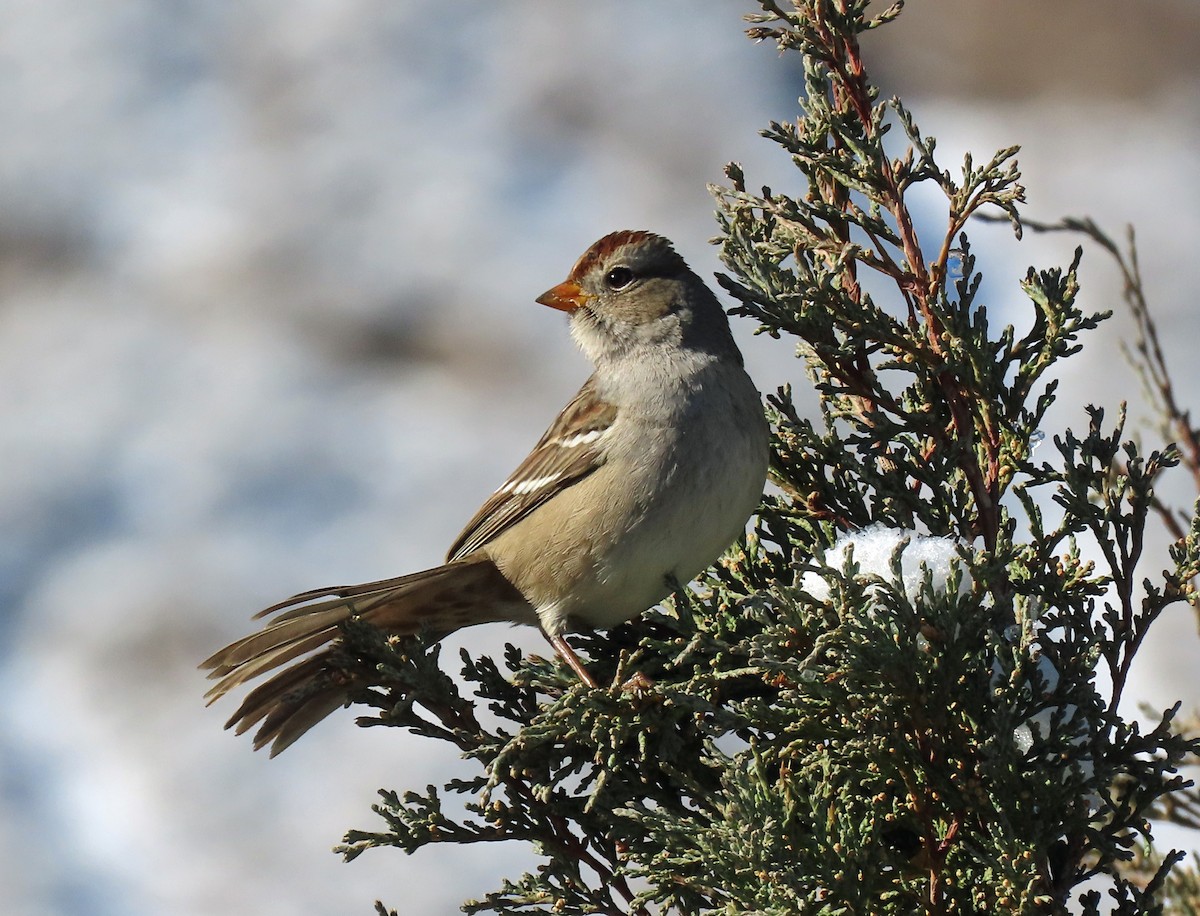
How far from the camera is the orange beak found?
11.0 feet

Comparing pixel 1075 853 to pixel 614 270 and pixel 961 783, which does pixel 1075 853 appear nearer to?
pixel 961 783

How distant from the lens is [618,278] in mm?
3352

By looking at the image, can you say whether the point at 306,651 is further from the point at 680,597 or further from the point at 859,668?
the point at 859,668

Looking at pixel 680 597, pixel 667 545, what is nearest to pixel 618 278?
pixel 667 545

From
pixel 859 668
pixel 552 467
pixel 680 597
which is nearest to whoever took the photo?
pixel 859 668

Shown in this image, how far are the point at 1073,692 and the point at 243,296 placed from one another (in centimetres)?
370

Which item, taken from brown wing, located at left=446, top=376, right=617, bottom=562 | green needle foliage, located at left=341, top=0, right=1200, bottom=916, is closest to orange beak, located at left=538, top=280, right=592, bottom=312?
brown wing, located at left=446, top=376, right=617, bottom=562

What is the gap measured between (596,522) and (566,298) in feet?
2.40

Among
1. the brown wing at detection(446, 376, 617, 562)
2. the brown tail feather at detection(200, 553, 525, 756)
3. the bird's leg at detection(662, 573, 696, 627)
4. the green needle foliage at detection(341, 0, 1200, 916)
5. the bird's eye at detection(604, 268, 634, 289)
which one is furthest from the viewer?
the bird's eye at detection(604, 268, 634, 289)

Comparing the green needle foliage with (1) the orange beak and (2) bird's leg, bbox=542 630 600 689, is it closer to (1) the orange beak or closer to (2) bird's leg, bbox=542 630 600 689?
(2) bird's leg, bbox=542 630 600 689

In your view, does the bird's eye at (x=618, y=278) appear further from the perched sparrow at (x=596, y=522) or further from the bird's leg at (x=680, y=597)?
the bird's leg at (x=680, y=597)

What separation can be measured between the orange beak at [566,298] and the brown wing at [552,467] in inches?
9.4

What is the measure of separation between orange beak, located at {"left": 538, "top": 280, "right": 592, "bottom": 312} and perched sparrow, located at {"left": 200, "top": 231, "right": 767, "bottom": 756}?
80 mm

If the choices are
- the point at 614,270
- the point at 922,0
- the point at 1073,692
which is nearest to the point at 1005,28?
the point at 922,0
